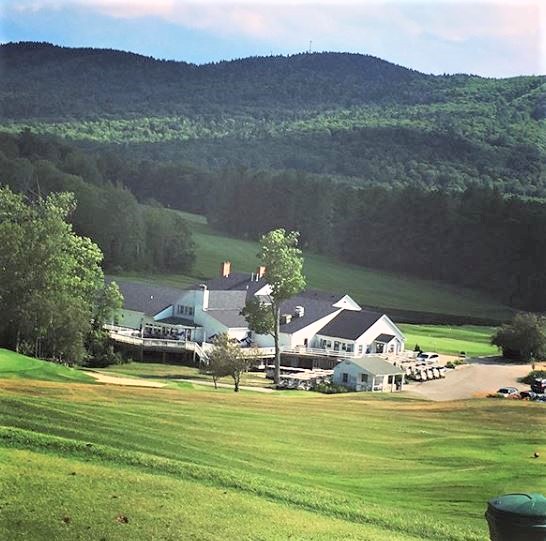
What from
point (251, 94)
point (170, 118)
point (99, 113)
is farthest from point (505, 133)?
point (99, 113)

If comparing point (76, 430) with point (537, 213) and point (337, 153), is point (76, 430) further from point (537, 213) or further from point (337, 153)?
point (537, 213)

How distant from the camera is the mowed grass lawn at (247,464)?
14.9 feet

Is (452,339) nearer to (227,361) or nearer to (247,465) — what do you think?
(227,361)

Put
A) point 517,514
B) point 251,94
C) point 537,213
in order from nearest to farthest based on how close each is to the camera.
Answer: point 517,514 → point 537,213 → point 251,94

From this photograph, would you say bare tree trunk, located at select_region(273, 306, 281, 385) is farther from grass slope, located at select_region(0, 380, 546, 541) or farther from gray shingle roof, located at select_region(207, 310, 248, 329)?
grass slope, located at select_region(0, 380, 546, 541)

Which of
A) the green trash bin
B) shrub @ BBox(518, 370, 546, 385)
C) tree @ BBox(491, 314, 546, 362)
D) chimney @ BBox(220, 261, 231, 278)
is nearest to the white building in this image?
chimney @ BBox(220, 261, 231, 278)

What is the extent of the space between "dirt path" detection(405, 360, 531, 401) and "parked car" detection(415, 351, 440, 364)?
14 centimetres

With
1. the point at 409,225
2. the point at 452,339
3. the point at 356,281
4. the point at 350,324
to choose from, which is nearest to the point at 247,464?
the point at 350,324

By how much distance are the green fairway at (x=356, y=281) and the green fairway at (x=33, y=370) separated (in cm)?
74

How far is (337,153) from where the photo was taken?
660cm

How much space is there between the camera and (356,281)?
245 inches

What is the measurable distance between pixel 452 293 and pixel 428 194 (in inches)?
30.9

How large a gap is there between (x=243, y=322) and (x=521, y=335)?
196 cm

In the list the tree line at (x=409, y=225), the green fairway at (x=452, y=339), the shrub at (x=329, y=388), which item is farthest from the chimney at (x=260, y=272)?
the green fairway at (x=452, y=339)
